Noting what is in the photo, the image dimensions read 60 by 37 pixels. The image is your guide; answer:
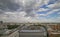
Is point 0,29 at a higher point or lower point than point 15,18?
lower

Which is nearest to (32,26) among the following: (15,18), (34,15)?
(34,15)

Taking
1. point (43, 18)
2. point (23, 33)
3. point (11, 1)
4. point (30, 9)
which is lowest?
point (23, 33)

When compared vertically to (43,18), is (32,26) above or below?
below

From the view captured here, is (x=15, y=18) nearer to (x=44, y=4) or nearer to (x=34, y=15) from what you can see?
(x=34, y=15)

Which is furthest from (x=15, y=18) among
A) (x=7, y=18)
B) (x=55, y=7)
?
(x=55, y=7)

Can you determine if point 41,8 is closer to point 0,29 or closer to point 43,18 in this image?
point 43,18

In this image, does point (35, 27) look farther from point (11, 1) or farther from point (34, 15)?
point (11, 1)

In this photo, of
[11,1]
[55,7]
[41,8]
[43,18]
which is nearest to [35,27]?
[43,18]
